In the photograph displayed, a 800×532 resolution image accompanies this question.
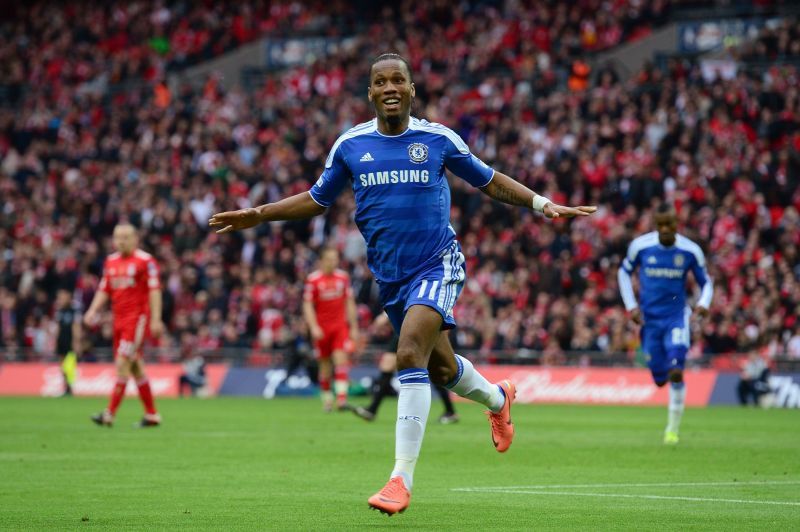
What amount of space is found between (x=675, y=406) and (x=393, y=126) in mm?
8421

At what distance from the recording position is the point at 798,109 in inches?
1217

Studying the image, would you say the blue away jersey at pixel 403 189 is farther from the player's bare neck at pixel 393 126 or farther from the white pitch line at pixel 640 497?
the white pitch line at pixel 640 497

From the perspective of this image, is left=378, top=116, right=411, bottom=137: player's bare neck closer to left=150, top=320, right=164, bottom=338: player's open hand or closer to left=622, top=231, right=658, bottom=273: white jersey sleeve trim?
left=622, top=231, right=658, bottom=273: white jersey sleeve trim

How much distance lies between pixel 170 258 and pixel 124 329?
17.5m

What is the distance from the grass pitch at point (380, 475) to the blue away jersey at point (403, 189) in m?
1.73

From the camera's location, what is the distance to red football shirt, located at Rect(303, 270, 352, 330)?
2447 cm

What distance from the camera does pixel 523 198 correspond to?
959 centimetres

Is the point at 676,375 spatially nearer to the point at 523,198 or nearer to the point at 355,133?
the point at 523,198

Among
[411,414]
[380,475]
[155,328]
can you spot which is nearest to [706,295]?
[380,475]

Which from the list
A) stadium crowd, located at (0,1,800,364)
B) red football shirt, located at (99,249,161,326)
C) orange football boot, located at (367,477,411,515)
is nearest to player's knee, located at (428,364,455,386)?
orange football boot, located at (367,477,411,515)

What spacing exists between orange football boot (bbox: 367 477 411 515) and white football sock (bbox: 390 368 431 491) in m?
0.24

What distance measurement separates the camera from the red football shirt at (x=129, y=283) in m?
19.1

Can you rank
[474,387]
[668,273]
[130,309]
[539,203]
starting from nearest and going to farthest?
[539,203] → [474,387] → [668,273] → [130,309]

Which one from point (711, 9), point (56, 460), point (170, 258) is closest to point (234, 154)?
point (170, 258)
